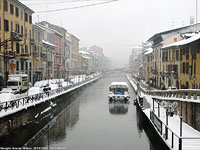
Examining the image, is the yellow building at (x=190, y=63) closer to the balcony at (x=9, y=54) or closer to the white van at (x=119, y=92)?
the white van at (x=119, y=92)

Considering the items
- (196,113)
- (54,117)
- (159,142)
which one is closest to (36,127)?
(54,117)

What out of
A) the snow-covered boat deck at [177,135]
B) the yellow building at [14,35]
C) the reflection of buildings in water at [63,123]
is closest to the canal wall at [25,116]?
the reflection of buildings in water at [63,123]

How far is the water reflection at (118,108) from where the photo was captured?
3077 cm

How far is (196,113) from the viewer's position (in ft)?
57.6

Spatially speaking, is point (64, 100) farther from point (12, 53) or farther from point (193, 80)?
point (193, 80)

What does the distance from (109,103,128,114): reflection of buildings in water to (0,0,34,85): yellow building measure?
14.1 m

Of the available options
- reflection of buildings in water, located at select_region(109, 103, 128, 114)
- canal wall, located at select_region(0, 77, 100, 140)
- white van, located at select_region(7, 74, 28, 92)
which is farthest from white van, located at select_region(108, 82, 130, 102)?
white van, located at select_region(7, 74, 28, 92)

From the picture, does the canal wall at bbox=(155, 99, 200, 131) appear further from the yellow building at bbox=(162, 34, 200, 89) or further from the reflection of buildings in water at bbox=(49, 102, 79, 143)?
the reflection of buildings in water at bbox=(49, 102, 79, 143)

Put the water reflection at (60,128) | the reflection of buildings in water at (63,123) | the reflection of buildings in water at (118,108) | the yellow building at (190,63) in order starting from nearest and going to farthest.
Result: 1. the water reflection at (60,128)
2. the reflection of buildings in water at (63,123)
3. the yellow building at (190,63)
4. the reflection of buildings in water at (118,108)

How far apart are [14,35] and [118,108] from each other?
19418 mm

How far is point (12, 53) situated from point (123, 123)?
20939 mm

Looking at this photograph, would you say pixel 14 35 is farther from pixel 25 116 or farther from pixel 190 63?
pixel 190 63

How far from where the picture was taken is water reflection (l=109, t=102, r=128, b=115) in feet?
101

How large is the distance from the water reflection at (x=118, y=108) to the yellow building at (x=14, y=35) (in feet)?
46.6
